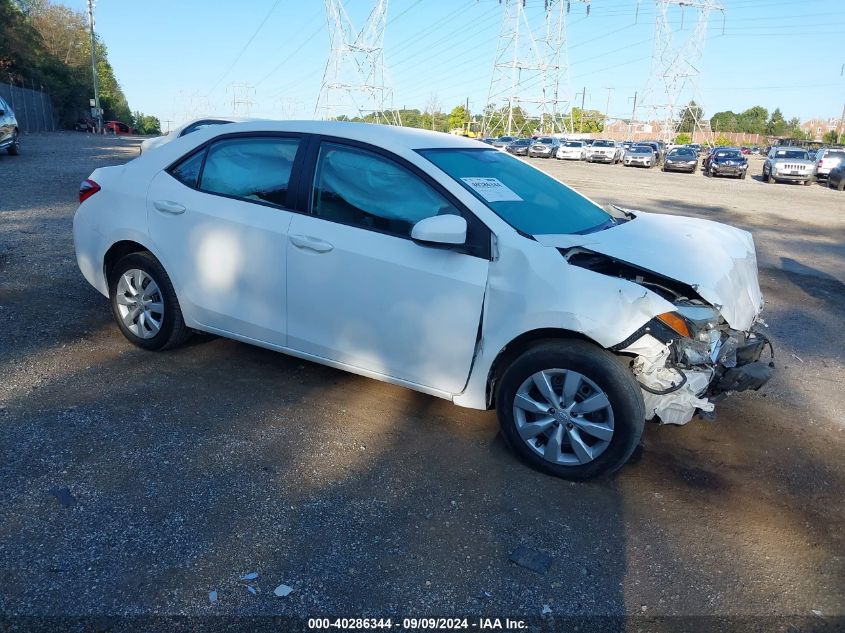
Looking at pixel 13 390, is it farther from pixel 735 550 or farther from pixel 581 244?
pixel 735 550

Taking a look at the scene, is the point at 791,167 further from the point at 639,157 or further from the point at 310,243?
the point at 310,243

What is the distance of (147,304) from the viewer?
492 centimetres

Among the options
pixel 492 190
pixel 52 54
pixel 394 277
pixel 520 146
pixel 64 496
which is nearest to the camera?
pixel 64 496

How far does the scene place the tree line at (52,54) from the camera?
46.2 metres

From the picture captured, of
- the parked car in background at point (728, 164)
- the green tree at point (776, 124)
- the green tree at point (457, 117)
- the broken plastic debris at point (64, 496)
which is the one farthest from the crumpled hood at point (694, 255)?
the green tree at point (776, 124)

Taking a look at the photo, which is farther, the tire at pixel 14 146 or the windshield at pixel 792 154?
the windshield at pixel 792 154

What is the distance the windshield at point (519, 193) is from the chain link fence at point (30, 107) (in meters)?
42.4

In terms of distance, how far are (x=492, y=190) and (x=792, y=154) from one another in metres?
33.0

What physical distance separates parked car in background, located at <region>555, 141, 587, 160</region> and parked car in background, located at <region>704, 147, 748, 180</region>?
12.4 m

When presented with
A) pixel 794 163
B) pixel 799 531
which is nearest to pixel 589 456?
pixel 799 531

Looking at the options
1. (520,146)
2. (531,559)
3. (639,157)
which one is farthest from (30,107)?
(531,559)

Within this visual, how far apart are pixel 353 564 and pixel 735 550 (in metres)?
1.74

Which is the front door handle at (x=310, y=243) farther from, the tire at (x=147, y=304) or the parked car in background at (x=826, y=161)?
the parked car in background at (x=826, y=161)

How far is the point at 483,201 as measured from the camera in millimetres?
3844
